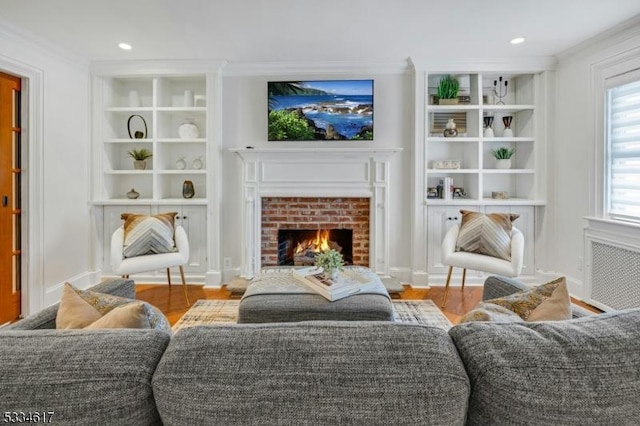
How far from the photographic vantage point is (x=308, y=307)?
230cm

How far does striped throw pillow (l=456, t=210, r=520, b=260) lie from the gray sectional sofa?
2.77 m

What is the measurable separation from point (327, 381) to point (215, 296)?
3.30m

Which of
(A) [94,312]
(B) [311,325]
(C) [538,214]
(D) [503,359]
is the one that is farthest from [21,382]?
(C) [538,214]

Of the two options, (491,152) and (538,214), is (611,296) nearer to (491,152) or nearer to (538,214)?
(538,214)

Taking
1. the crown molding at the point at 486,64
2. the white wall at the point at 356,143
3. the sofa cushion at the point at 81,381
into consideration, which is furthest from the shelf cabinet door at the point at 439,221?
the sofa cushion at the point at 81,381

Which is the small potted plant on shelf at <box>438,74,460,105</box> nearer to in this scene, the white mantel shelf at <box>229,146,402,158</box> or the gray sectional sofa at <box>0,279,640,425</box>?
the white mantel shelf at <box>229,146,402,158</box>

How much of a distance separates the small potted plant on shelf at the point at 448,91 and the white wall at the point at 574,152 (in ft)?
3.39

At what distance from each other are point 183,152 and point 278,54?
5.39 ft

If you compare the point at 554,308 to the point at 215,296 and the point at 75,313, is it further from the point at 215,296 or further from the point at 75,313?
the point at 215,296

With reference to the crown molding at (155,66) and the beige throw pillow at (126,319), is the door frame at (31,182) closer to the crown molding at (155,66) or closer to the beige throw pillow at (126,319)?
the crown molding at (155,66)

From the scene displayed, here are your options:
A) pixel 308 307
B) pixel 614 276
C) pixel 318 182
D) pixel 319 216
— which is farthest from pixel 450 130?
pixel 308 307

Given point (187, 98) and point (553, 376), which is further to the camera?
point (187, 98)

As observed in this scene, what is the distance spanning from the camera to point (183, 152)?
14.5ft

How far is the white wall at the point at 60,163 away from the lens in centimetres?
330
